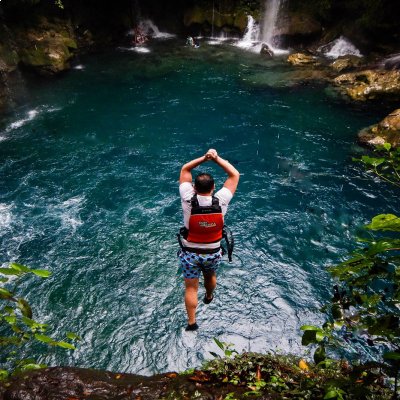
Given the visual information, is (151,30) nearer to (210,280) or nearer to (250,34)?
(250,34)

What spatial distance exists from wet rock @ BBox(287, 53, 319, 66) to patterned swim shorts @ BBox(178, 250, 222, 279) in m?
16.9

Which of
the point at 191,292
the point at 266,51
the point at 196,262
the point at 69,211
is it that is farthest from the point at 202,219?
the point at 266,51

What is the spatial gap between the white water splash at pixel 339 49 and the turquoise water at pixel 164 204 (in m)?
4.71

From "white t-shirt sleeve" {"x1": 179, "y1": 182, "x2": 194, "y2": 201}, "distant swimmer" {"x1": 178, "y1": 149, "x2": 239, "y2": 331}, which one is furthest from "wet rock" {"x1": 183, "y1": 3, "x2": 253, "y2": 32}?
"white t-shirt sleeve" {"x1": 179, "y1": 182, "x2": 194, "y2": 201}

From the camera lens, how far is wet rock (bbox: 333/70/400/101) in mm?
14748

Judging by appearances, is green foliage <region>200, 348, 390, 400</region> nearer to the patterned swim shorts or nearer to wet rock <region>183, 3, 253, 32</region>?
the patterned swim shorts

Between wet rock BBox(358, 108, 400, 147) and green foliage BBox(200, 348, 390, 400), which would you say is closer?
green foliage BBox(200, 348, 390, 400)

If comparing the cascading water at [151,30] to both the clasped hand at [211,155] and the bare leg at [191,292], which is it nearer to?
the clasped hand at [211,155]


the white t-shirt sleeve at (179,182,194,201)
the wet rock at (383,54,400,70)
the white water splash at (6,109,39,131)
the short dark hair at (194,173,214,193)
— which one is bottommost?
the white water splash at (6,109,39,131)

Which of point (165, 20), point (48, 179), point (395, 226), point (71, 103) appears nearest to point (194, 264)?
point (395, 226)

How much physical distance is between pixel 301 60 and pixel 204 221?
17.2 metres

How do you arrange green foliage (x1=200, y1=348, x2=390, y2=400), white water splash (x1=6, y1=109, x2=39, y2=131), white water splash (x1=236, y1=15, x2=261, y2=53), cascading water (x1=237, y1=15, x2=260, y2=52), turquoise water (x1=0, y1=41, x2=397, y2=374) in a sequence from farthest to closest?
cascading water (x1=237, y1=15, x2=260, y2=52)
white water splash (x1=236, y1=15, x2=261, y2=53)
white water splash (x1=6, y1=109, x2=39, y2=131)
turquoise water (x1=0, y1=41, x2=397, y2=374)
green foliage (x1=200, y1=348, x2=390, y2=400)

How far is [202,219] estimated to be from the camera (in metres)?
4.54

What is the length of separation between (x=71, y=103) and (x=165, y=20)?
1313 cm
